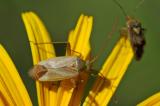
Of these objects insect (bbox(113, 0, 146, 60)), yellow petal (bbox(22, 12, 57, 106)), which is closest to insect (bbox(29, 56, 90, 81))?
yellow petal (bbox(22, 12, 57, 106))

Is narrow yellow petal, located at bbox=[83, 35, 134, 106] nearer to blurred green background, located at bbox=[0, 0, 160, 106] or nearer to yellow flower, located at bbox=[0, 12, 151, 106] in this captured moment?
yellow flower, located at bbox=[0, 12, 151, 106]

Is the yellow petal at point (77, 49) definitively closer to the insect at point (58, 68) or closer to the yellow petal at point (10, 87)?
the insect at point (58, 68)

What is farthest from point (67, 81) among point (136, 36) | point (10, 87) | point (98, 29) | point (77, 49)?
point (98, 29)

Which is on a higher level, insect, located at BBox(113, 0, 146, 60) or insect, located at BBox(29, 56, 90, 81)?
insect, located at BBox(113, 0, 146, 60)

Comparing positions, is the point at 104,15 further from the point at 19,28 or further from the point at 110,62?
the point at 110,62

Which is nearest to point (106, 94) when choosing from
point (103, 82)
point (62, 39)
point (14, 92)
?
point (103, 82)

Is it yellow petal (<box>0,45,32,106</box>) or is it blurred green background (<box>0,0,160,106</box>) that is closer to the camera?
yellow petal (<box>0,45,32,106</box>)
